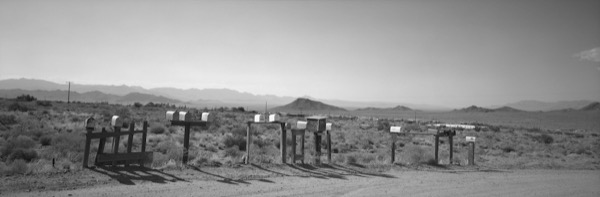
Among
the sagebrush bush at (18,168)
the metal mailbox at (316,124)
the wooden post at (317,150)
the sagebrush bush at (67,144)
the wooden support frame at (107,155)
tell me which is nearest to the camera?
the sagebrush bush at (18,168)

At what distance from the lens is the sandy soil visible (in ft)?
23.7

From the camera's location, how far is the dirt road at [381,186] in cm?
722

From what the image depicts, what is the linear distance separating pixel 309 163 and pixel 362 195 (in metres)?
4.08

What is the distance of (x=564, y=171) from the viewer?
38.4 feet

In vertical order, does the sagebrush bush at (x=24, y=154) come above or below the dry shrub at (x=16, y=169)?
below

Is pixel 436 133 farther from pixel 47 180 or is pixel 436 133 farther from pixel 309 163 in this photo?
pixel 47 180

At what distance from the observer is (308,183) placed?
8453 millimetres

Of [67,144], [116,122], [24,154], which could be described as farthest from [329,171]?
[67,144]

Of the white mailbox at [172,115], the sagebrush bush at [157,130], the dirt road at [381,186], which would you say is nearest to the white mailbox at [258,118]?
the white mailbox at [172,115]

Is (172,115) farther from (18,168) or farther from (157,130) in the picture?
(157,130)

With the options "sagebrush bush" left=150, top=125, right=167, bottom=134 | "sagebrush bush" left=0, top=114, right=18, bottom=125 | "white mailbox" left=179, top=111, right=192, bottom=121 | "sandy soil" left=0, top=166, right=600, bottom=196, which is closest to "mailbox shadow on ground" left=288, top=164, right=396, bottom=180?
"sandy soil" left=0, top=166, right=600, bottom=196

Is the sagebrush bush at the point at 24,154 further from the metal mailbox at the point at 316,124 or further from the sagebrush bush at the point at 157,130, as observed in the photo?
the sagebrush bush at the point at 157,130

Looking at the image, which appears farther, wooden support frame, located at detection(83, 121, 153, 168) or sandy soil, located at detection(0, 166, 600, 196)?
wooden support frame, located at detection(83, 121, 153, 168)

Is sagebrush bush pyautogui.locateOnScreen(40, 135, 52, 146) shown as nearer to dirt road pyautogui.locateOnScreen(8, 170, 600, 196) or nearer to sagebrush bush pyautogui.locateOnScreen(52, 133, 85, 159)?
sagebrush bush pyautogui.locateOnScreen(52, 133, 85, 159)
